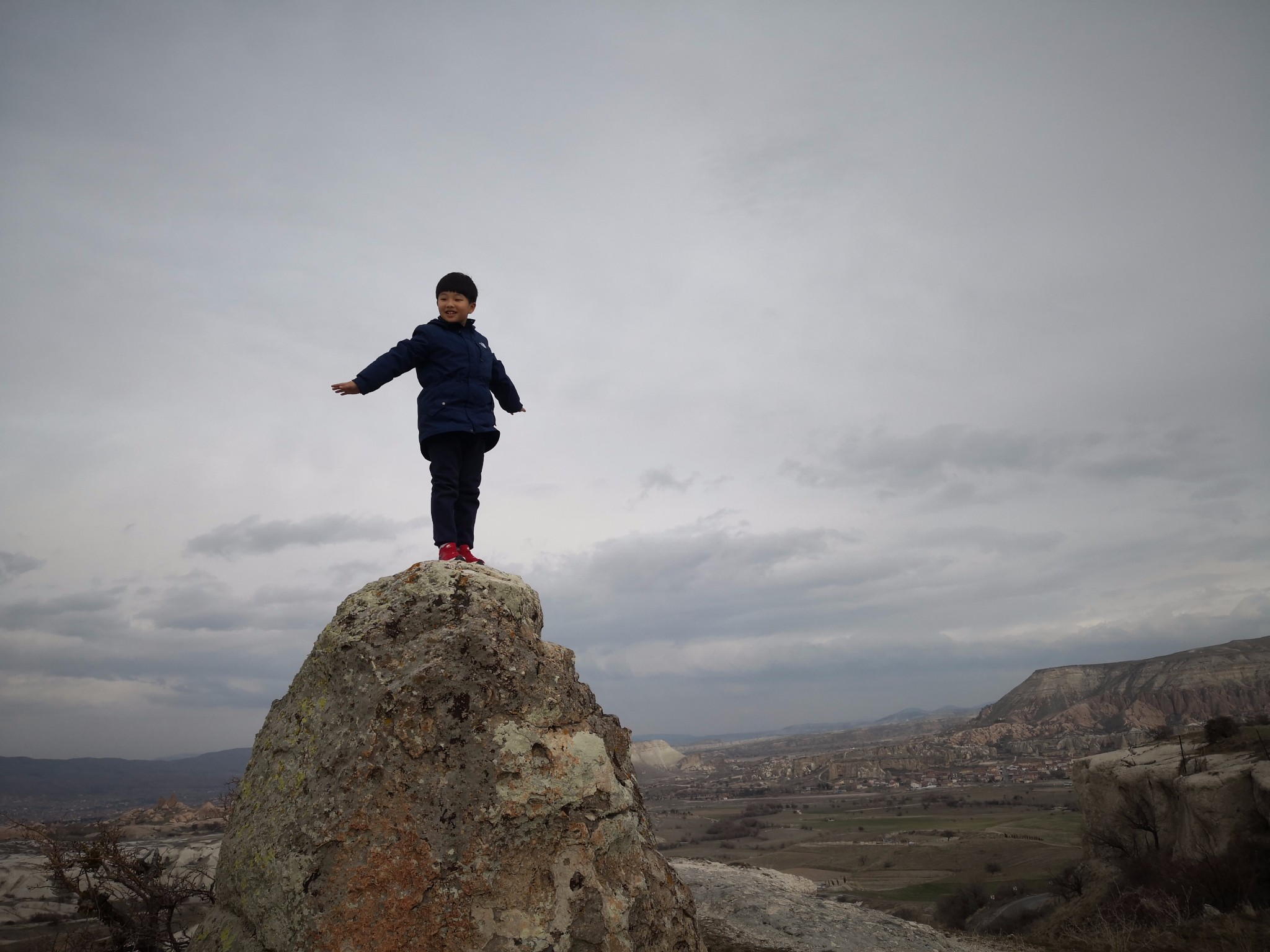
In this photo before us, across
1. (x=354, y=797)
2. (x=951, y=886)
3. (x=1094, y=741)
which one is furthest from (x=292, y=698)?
(x=1094, y=741)

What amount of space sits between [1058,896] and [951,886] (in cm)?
1175

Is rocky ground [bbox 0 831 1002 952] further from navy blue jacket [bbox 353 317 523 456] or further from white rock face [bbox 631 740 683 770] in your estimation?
white rock face [bbox 631 740 683 770]

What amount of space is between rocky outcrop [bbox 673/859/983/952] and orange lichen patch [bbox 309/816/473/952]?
9.36 m

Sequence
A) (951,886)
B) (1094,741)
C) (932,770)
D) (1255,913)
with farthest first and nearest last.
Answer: (932,770), (1094,741), (951,886), (1255,913)

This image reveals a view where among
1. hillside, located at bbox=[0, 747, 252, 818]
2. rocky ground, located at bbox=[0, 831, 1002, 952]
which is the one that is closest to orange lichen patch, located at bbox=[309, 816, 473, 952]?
rocky ground, located at bbox=[0, 831, 1002, 952]

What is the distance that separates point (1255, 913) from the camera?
14.4 meters

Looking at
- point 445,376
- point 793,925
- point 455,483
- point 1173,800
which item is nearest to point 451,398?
point 445,376

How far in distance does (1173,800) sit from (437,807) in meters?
31.5

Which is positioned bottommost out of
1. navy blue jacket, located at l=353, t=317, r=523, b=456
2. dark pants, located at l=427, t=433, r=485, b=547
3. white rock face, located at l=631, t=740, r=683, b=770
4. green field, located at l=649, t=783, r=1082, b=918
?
white rock face, located at l=631, t=740, r=683, b=770

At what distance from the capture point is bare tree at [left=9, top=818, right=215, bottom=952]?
28.1 feet

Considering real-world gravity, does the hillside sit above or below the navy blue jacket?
below

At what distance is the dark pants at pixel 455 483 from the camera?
229 inches

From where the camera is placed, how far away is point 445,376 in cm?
606

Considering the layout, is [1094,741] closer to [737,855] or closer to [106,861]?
[737,855]
